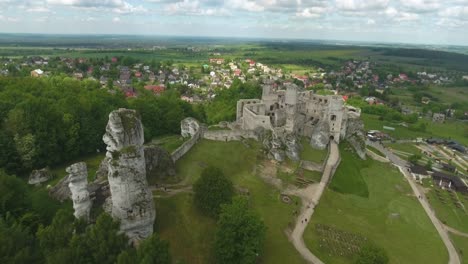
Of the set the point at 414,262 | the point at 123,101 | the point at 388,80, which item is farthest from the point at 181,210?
the point at 388,80

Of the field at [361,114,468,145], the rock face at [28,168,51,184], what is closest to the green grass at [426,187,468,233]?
the field at [361,114,468,145]

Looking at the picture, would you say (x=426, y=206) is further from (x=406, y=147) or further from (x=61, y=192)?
(x=61, y=192)

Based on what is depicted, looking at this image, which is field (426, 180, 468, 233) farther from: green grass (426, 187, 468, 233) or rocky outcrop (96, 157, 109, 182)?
rocky outcrop (96, 157, 109, 182)

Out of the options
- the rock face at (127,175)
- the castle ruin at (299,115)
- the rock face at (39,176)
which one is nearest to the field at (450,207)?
the castle ruin at (299,115)

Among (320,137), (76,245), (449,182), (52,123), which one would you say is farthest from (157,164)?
(449,182)

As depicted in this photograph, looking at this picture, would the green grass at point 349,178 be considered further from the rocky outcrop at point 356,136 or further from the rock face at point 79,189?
Result: the rock face at point 79,189

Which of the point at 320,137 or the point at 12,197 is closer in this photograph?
the point at 12,197

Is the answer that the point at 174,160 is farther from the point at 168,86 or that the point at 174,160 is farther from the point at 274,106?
the point at 168,86
